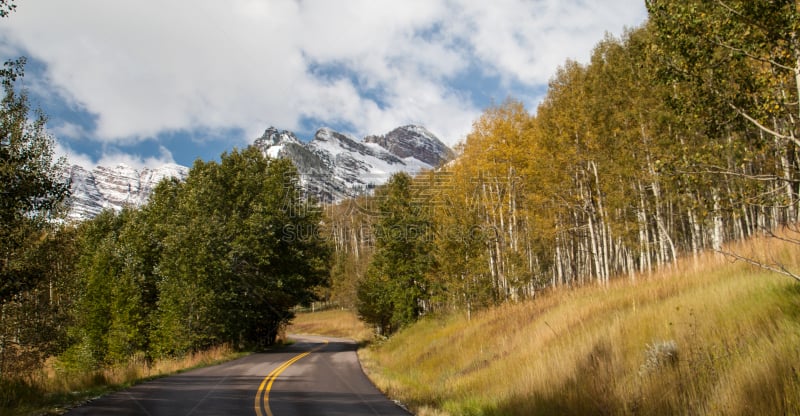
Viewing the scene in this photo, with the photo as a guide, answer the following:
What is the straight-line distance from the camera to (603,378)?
8.74m

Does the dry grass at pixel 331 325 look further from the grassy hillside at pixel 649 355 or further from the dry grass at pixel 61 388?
the grassy hillside at pixel 649 355

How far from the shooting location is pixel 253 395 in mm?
13336

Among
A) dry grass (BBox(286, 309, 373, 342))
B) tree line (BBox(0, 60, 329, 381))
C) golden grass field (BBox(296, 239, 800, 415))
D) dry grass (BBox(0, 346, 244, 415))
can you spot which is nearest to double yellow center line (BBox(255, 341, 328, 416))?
golden grass field (BBox(296, 239, 800, 415))

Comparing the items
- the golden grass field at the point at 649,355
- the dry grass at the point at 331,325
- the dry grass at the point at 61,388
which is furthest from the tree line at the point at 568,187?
the dry grass at the point at 331,325

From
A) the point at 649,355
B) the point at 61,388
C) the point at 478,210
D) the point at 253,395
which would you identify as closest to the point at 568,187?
the point at 478,210

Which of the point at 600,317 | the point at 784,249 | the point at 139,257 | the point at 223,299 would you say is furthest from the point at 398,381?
the point at 139,257

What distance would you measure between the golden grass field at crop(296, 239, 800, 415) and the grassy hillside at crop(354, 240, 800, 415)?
0.02 meters

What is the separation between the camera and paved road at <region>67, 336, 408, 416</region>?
11.1 m

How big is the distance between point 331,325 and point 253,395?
200 feet

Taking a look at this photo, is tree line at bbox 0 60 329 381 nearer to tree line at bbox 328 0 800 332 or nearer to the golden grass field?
tree line at bbox 328 0 800 332

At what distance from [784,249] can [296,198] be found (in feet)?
110

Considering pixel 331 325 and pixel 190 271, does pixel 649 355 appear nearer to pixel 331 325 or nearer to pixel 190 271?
pixel 190 271

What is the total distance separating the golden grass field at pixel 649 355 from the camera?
645 centimetres

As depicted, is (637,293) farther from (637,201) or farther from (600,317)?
(637,201)
